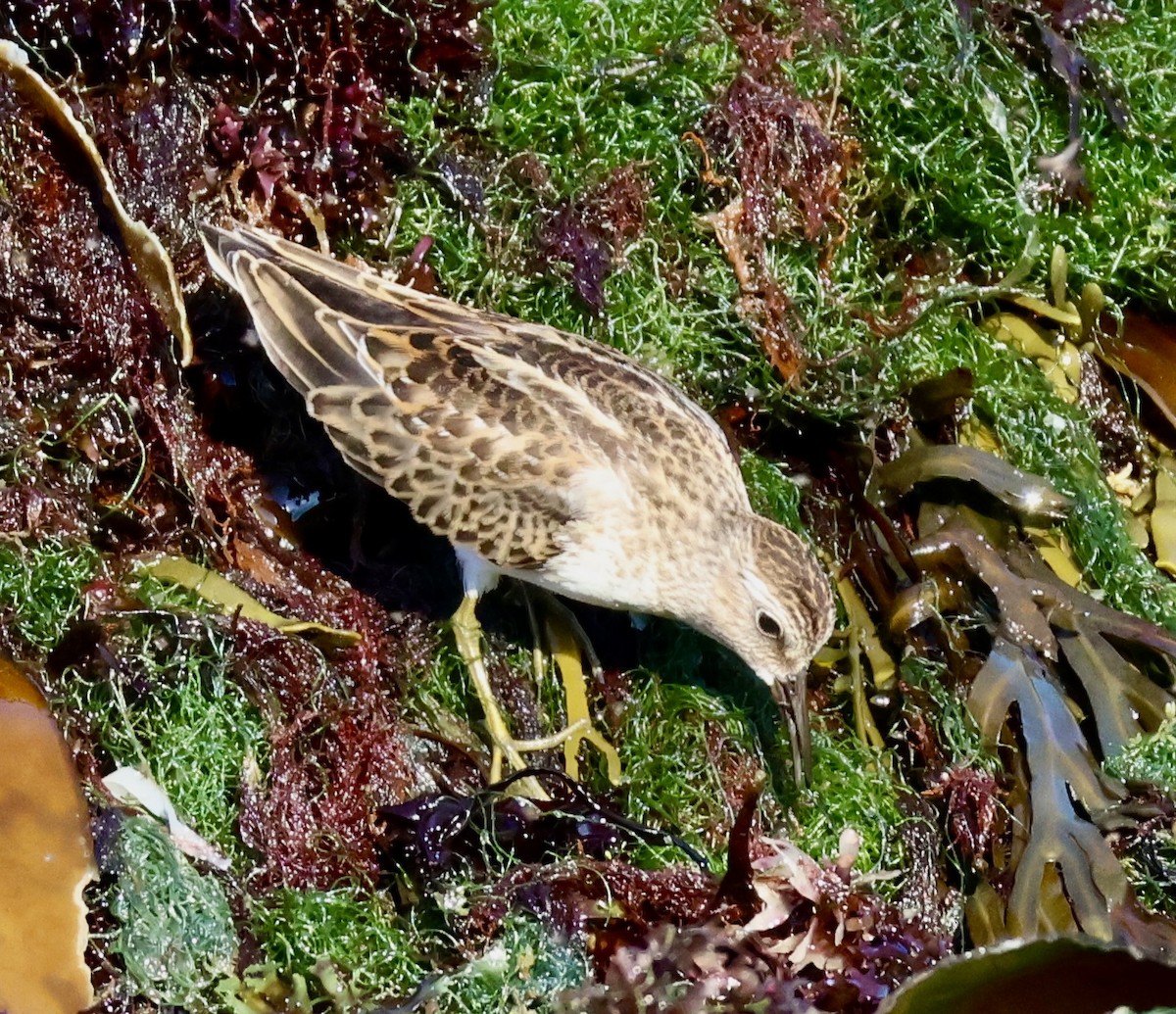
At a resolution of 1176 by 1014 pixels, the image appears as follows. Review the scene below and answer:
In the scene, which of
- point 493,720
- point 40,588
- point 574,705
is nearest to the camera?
point 40,588

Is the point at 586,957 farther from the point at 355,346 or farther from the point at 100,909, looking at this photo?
the point at 355,346

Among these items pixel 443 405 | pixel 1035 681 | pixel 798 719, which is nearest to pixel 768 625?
pixel 798 719

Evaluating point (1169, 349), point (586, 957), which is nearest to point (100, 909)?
point (586, 957)

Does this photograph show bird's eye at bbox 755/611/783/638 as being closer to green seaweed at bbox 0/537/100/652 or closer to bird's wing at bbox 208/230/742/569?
bird's wing at bbox 208/230/742/569

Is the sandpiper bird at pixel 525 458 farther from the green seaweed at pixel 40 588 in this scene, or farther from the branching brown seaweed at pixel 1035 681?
the green seaweed at pixel 40 588

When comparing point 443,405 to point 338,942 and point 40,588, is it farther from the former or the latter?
point 338,942


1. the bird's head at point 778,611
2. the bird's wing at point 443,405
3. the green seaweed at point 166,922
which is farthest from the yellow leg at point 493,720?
the green seaweed at point 166,922

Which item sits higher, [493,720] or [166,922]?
[166,922]

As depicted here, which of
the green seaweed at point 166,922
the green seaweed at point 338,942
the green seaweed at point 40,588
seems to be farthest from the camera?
the green seaweed at point 40,588
